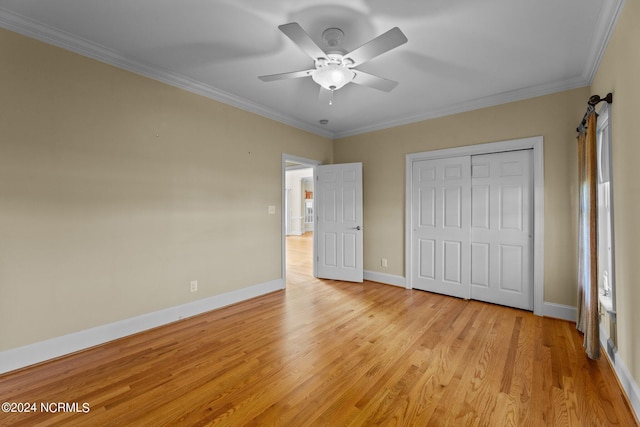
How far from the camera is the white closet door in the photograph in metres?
3.45

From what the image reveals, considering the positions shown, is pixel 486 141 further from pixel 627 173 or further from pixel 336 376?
pixel 336 376

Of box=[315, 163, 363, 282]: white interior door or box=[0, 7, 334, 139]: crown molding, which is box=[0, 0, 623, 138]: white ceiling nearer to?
box=[0, 7, 334, 139]: crown molding

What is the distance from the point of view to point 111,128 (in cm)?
269

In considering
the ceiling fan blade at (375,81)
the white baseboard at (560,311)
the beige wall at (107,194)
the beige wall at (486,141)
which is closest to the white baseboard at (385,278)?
the beige wall at (486,141)

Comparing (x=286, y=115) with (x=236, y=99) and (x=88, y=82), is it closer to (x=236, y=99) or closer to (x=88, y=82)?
(x=236, y=99)

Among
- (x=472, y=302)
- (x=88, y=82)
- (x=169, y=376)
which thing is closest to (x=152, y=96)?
(x=88, y=82)

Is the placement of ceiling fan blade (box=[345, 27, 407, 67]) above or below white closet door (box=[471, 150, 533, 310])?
above

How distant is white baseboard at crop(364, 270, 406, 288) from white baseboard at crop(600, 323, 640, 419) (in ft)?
7.78

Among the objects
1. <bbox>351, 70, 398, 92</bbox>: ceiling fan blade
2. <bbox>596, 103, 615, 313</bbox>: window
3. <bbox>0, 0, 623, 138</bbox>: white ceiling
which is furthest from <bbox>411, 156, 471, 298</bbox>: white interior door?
<bbox>351, 70, 398, 92</bbox>: ceiling fan blade

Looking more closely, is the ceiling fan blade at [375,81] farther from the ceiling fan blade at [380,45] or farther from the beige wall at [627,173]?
the beige wall at [627,173]

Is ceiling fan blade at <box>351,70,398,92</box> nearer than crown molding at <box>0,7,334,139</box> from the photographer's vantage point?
No

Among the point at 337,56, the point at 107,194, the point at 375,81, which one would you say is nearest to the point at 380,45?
the point at 337,56

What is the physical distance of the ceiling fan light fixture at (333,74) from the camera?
2346 mm

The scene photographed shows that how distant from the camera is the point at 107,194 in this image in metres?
2.66
